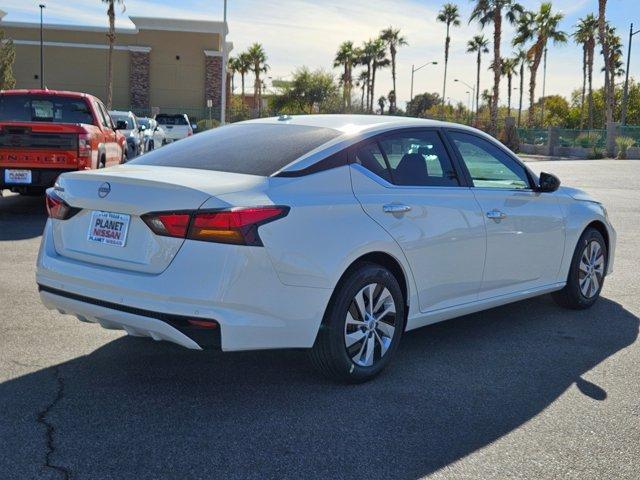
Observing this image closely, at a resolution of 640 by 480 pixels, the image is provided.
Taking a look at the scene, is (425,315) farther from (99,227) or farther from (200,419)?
(99,227)

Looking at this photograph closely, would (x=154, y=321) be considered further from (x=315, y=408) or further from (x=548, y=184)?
(x=548, y=184)

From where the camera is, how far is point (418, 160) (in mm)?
5277

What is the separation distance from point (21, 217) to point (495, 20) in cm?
4168

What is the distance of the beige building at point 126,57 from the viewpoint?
57.7 m

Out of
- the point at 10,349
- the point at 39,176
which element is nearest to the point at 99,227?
the point at 10,349

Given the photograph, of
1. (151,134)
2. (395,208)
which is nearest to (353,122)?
(395,208)

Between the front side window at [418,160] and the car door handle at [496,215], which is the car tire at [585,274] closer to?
the car door handle at [496,215]

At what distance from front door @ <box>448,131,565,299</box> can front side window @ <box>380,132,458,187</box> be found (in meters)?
0.21

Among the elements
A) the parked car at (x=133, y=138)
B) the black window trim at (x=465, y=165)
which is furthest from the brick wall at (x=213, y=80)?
the black window trim at (x=465, y=165)

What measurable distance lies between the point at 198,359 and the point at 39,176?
730cm

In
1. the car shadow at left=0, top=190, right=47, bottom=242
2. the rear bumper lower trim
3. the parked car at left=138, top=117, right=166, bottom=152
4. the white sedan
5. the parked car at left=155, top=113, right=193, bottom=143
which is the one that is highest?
the parked car at left=155, top=113, right=193, bottom=143

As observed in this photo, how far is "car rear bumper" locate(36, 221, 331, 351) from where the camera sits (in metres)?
3.96

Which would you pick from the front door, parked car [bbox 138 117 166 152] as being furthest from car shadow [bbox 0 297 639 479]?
parked car [bbox 138 117 166 152]

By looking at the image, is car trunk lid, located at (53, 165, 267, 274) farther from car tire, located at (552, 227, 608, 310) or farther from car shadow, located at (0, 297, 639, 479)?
car tire, located at (552, 227, 608, 310)
